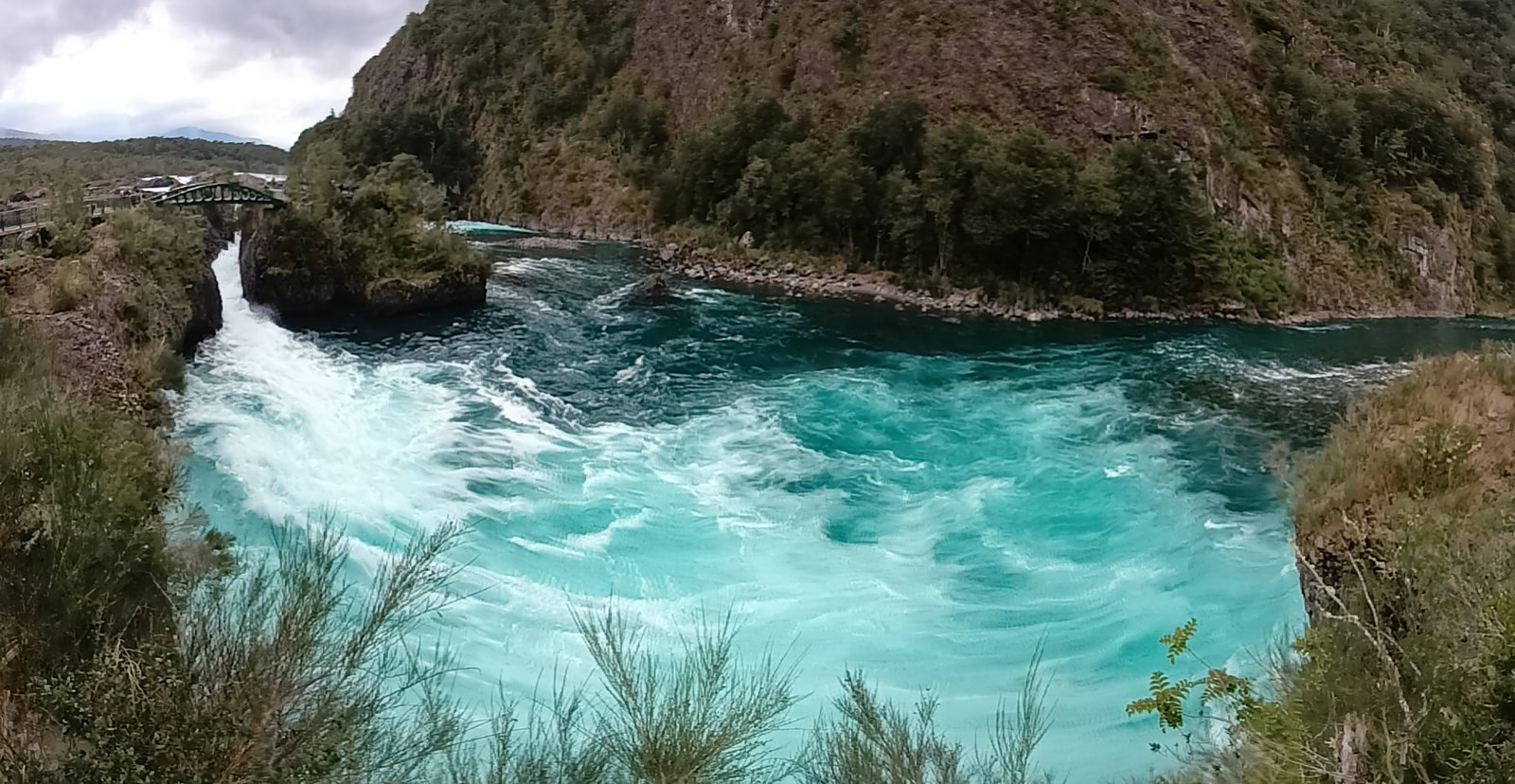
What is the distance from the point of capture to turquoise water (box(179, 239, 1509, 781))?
11.9 meters

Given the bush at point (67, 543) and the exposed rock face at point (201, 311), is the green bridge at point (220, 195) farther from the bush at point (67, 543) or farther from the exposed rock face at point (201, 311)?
the bush at point (67, 543)

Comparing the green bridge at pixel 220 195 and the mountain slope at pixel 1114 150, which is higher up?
the mountain slope at pixel 1114 150

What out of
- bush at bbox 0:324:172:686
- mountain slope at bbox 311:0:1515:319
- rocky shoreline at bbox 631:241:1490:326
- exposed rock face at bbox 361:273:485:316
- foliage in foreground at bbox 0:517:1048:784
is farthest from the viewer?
mountain slope at bbox 311:0:1515:319

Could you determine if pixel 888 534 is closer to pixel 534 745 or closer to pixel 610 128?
pixel 534 745

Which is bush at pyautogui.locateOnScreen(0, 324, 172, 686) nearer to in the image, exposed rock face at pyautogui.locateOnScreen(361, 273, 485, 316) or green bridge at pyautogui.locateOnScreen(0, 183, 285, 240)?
green bridge at pyautogui.locateOnScreen(0, 183, 285, 240)

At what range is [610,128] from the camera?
60875 mm

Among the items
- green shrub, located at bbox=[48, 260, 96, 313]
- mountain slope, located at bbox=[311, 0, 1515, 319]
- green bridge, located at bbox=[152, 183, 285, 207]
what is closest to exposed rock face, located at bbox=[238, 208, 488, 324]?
green bridge, located at bbox=[152, 183, 285, 207]

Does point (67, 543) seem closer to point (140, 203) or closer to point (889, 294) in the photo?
point (140, 203)

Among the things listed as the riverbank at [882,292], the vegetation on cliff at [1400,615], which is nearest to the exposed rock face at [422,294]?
the riverbank at [882,292]

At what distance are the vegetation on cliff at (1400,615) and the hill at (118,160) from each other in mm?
27128

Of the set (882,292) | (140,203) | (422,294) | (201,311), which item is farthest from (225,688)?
(882,292)

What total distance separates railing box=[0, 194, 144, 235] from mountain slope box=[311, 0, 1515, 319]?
26.5 meters

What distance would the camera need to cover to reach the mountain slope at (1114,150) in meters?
36.4

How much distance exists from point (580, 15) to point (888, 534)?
211 feet
